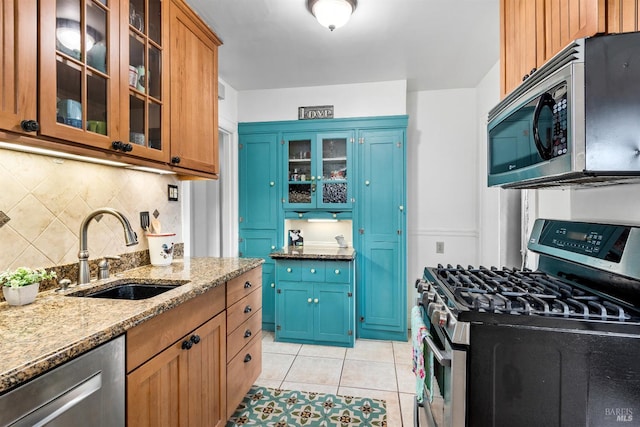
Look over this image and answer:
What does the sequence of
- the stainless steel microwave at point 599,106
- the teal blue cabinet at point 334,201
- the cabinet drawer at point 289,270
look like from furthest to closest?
the teal blue cabinet at point 334,201
the cabinet drawer at point 289,270
the stainless steel microwave at point 599,106

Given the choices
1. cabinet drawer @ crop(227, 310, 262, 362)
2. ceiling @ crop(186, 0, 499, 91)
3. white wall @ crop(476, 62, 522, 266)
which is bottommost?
cabinet drawer @ crop(227, 310, 262, 362)

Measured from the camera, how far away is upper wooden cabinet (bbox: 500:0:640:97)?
94cm

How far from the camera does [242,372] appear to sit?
2.01 m

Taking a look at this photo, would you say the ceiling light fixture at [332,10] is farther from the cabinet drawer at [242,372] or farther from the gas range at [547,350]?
the cabinet drawer at [242,372]

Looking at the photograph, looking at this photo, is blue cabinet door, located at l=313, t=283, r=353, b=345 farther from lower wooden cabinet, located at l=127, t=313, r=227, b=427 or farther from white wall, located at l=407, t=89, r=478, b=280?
lower wooden cabinet, located at l=127, t=313, r=227, b=427

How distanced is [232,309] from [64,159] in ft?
3.69

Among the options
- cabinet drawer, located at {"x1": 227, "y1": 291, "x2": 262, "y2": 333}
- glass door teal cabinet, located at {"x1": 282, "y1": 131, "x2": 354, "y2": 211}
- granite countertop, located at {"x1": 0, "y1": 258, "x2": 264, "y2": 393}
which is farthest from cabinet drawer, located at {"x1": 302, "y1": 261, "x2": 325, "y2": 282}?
granite countertop, located at {"x1": 0, "y1": 258, "x2": 264, "y2": 393}

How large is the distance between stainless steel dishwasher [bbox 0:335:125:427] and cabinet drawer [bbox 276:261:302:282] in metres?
2.07

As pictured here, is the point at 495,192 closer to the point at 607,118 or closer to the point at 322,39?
the point at 322,39

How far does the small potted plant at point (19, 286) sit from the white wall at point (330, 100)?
2.68 metres

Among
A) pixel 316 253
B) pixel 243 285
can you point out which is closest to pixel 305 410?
pixel 243 285

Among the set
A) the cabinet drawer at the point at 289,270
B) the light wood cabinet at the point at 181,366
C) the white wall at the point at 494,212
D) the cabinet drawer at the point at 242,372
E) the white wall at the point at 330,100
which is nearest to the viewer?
the light wood cabinet at the point at 181,366

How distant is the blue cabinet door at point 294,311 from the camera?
3.09 m

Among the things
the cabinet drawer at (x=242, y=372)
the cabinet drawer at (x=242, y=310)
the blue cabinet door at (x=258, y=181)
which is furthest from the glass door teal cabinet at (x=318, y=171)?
the cabinet drawer at (x=242, y=372)
